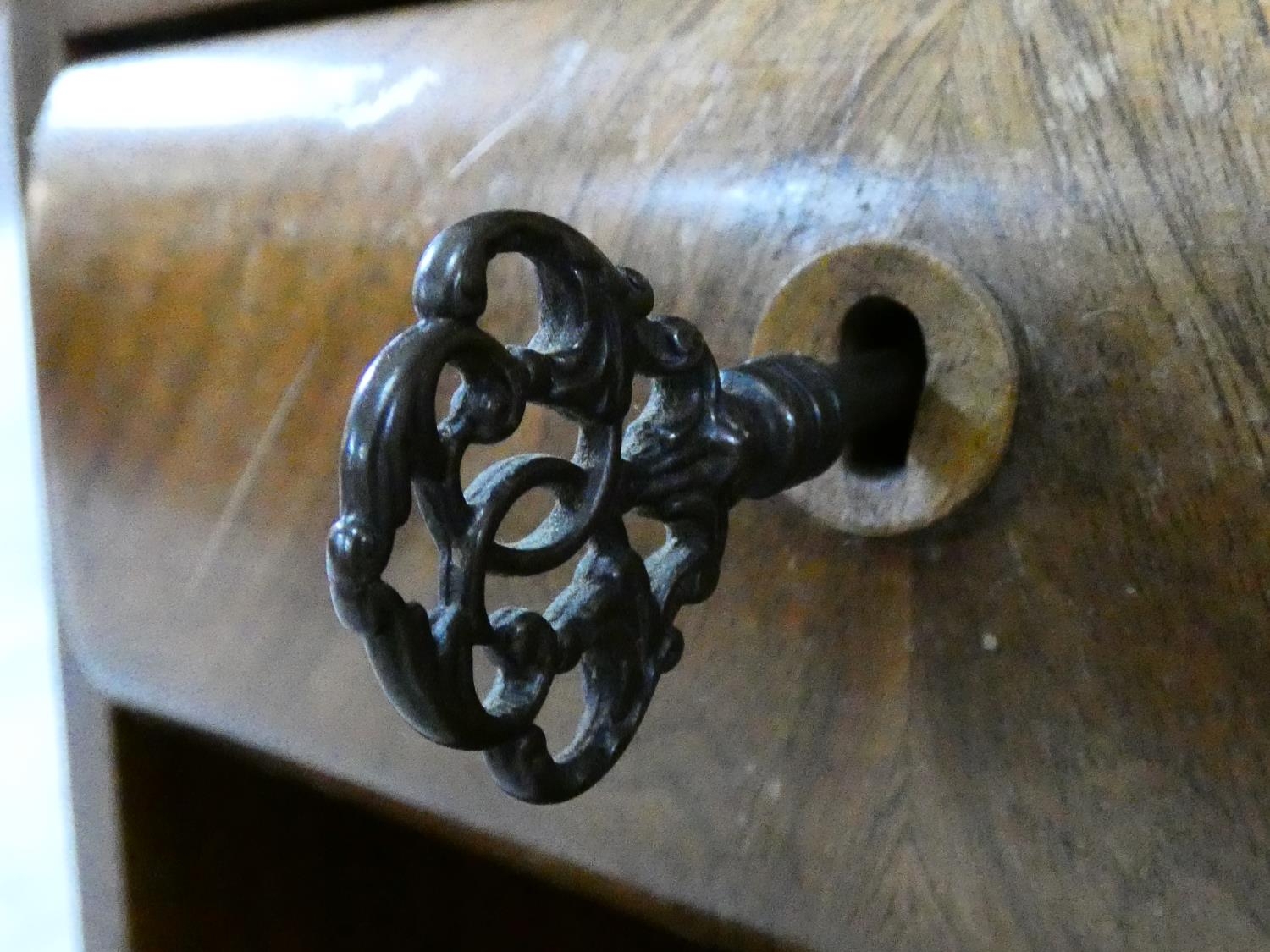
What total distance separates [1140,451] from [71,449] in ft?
1.08

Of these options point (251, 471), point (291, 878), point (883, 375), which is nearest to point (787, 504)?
point (883, 375)

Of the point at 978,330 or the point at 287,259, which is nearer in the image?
the point at 978,330

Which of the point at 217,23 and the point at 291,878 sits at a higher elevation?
the point at 217,23

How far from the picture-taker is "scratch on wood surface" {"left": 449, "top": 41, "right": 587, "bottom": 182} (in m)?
0.27

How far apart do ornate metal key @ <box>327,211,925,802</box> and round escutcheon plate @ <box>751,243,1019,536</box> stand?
0.02 metres

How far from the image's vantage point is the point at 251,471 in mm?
332

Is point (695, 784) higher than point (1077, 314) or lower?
lower

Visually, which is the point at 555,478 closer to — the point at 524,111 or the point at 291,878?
the point at 524,111

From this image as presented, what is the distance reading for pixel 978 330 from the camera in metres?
0.20

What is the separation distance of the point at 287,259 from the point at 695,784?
Answer: 17 cm

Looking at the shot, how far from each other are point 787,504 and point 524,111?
11 cm

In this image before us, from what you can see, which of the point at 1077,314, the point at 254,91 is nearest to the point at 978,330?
the point at 1077,314

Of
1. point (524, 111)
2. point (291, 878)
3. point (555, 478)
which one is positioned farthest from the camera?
point (291, 878)

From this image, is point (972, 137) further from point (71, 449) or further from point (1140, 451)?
point (71, 449)
